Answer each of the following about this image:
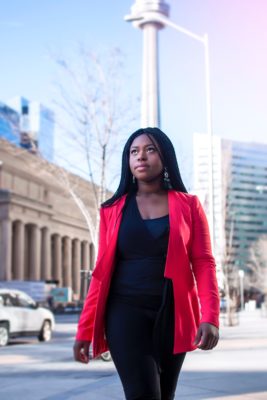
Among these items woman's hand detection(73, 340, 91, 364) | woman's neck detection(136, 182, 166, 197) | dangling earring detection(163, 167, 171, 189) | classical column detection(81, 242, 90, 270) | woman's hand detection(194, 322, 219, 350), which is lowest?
woman's hand detection(73, 340, 91, 364)

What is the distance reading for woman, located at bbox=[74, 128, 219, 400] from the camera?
2.85 metres

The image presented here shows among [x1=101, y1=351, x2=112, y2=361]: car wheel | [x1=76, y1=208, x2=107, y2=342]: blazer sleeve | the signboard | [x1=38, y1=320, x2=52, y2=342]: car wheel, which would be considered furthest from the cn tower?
the signboard

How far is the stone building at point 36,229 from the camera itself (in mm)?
69875

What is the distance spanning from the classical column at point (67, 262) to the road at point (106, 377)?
255 feet

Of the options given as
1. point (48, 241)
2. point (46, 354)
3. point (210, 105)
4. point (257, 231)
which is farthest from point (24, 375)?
point (48, 241)

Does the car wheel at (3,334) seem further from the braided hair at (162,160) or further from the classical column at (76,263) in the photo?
the classical column at (76,263)

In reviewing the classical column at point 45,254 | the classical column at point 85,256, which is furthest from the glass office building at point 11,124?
the classical column at point 85,256

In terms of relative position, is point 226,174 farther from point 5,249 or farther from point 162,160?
point 5,249

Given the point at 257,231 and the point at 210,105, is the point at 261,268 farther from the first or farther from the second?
the point at 210,105

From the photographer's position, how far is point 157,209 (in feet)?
10.3

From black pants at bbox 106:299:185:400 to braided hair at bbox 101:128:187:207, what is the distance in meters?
0.60

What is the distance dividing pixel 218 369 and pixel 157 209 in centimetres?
758

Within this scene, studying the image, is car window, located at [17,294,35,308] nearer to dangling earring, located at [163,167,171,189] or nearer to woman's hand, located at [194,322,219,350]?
dangling earring, located at [163,167,171,189]

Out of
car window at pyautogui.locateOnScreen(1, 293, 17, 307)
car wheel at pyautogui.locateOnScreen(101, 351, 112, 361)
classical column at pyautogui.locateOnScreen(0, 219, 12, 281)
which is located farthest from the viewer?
classical column at pyautogui.locateOnScreen(0, 219, 12, 281)
